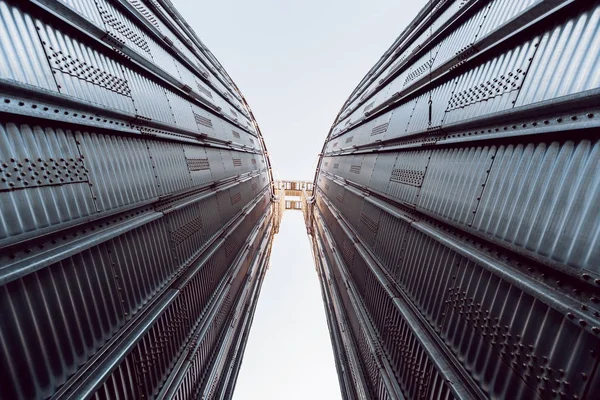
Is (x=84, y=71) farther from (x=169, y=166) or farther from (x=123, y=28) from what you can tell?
(x=169, y=166)

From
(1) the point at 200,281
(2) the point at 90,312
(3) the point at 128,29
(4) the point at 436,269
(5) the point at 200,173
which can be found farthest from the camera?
(5) the point at 200,173

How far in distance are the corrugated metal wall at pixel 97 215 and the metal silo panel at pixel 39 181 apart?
2cm

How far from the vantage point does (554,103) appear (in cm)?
374

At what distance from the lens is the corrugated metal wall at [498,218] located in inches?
131

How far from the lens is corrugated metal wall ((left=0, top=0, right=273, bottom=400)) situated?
12.8 ft

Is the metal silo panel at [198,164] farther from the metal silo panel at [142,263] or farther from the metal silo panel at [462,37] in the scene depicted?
the metal silo panel at [462,37]

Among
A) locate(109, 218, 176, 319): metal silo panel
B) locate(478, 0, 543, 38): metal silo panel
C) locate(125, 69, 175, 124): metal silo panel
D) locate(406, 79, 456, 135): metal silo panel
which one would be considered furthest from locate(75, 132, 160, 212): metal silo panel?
locate(478, 0, 543, 38): metal silo panel

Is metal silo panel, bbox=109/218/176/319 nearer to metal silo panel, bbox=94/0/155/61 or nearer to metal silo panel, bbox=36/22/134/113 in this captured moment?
metal silo panel, bbox=36/22/134/113

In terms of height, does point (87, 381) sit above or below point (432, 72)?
below

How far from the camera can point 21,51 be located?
4461 millimetres

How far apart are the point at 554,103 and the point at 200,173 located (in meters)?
10.7

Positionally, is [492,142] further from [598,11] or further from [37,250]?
[37,250]

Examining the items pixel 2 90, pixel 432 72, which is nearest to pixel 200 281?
pixel 2 90

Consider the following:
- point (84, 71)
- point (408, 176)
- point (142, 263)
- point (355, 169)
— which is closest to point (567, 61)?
point (408, 176)
